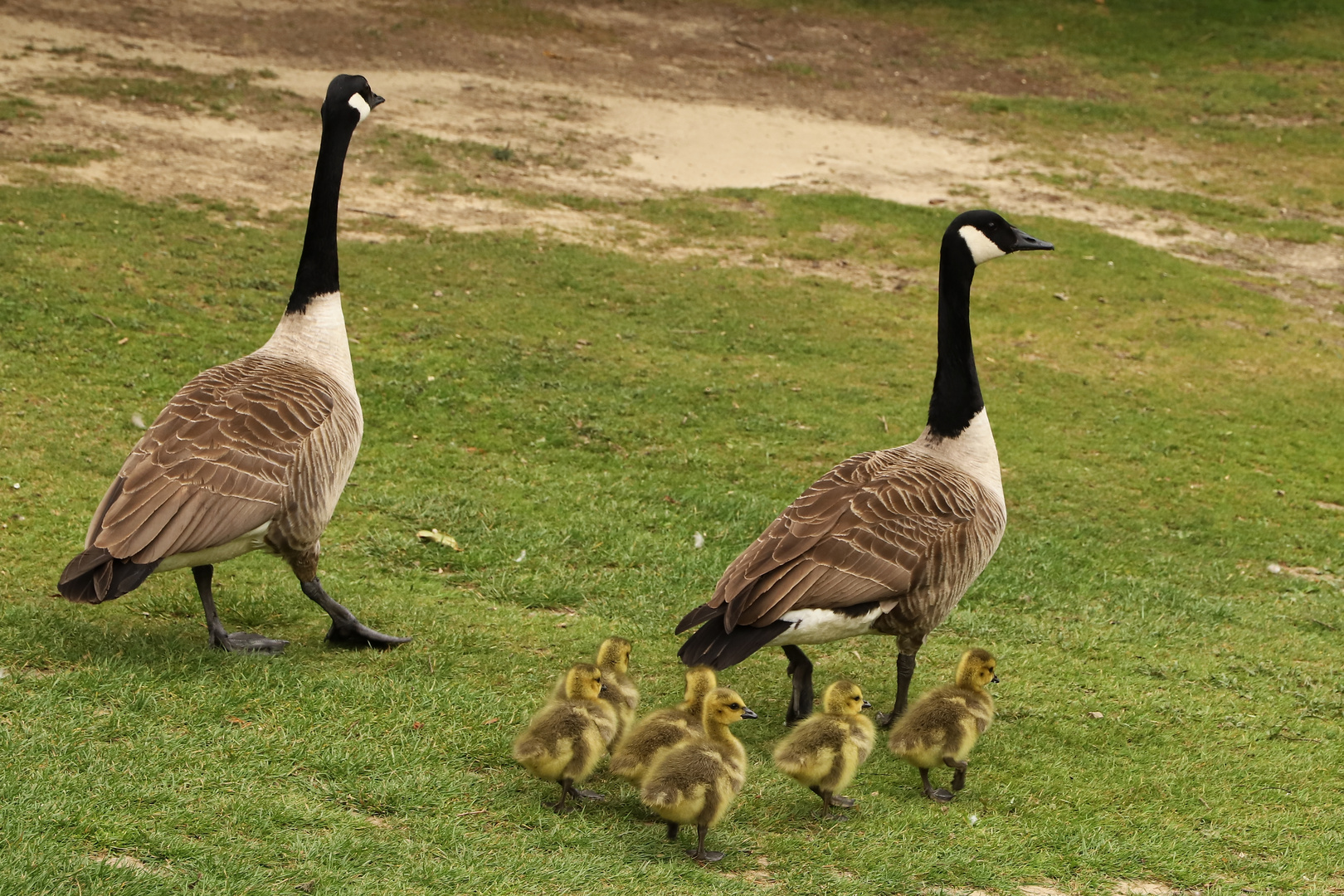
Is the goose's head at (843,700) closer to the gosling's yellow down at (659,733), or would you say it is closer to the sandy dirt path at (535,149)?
the gosling's yellow down at (659,733)

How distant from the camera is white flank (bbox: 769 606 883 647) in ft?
18.5

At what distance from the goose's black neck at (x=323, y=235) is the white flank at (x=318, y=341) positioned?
57 mm

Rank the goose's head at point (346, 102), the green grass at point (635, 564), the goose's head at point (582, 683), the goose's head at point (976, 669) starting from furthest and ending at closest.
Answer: the goose's head at point (346, 102) < the goose's head at point (976, 669) < the goose's head at point (582, 683) < the green grass at point (635, 564)

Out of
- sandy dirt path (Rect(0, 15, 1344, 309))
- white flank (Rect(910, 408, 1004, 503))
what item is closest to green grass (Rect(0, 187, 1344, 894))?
sandy dirt path (Rect(0, 15, 1344, 309))

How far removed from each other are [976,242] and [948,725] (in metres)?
3.10

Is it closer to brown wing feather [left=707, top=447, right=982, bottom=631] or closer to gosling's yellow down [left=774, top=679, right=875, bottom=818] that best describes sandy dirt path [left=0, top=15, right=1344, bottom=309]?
brown wing feather [left=707, top=447, right=982, bottom=631]

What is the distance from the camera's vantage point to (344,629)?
638cm

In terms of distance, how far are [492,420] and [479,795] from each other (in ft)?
17.4

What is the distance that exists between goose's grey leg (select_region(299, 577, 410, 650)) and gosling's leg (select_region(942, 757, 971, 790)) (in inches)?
113

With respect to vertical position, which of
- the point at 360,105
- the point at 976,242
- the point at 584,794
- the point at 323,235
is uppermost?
the point at 360,105

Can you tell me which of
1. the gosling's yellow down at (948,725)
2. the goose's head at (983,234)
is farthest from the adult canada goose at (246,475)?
the goose's head at (983,234)

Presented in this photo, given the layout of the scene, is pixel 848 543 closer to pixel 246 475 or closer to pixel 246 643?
pixel 246 475

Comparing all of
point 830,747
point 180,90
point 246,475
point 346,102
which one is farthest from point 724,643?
point 180,90

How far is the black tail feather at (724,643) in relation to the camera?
17.7 feet
